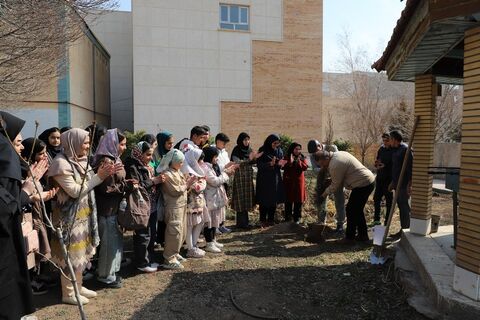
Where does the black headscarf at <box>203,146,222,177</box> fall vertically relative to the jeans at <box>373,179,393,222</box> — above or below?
above

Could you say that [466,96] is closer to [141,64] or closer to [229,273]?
[229,273]

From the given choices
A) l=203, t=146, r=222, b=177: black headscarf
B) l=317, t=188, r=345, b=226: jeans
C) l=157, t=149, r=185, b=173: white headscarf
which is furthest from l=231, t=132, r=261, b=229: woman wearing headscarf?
l=157, t=149, r=185, b=173: white headscarf

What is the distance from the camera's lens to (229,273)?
17.1ft

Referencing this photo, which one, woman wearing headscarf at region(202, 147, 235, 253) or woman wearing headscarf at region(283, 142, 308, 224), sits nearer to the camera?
woman wearing headscarf at region(202, 147, 235, 253)

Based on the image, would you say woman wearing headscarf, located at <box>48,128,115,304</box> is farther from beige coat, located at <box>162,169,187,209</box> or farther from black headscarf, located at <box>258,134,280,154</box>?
black headscarf, located at <box>258,134,280,154</box>

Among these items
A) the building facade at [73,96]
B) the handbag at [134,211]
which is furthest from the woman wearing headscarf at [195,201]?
the building facade at [73,96]

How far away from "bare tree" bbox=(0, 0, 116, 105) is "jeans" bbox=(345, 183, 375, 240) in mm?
5427

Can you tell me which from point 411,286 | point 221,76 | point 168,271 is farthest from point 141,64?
point 411,286

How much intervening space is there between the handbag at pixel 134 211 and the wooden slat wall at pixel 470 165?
3.19 m

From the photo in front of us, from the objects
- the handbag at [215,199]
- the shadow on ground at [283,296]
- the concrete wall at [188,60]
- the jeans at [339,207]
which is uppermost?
the concrete wall at [188,60]

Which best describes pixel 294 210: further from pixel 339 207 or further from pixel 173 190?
pixel 173 190

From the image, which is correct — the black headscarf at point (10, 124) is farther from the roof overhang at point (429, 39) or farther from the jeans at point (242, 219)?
the jeans at point (242, 219)

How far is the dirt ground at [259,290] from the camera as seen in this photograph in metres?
4.05

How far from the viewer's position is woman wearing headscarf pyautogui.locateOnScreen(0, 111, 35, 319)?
257cm
